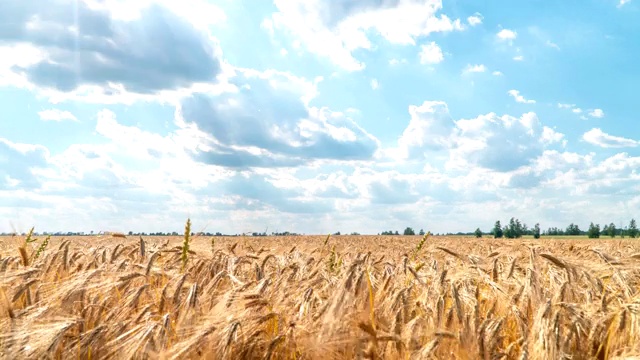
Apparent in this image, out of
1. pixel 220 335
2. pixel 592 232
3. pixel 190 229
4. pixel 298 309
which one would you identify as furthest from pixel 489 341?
pixel 592 232

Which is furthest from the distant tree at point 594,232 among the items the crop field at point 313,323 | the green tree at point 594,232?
the crop field at point 313,323

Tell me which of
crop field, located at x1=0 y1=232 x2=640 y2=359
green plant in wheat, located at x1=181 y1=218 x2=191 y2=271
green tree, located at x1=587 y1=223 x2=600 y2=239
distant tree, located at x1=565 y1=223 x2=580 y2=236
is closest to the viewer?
crop field, located at x1=0 y1=232 x2=640 y2=359

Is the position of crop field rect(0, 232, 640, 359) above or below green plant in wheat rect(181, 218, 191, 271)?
below

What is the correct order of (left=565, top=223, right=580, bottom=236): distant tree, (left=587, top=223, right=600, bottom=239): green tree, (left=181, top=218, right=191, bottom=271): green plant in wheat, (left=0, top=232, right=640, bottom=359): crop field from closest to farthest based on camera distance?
(left=0, top=232, right=640, bottom=359): crop field < (left=181, top=218, right=191, bottom=271): green plant in wheat < (left=587, top=223, right=600, bottom=239): green tree < (left=565, top=223, right=580, bottom=236): distant tree

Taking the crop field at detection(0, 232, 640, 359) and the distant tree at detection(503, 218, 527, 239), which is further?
the distant tree at detection(503, 218, 527, 239)

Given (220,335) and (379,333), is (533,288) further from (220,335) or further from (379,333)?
(220,335)

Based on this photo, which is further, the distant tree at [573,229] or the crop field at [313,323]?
the distant tree at [573,229]

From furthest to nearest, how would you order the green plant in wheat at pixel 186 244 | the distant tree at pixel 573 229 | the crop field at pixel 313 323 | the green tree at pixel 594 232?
the distant tree at pixel 573 229 < the green tree at pixel 594 232 < the green plant in wheat at pixel 186 244 < the crop field at pixel 313 323

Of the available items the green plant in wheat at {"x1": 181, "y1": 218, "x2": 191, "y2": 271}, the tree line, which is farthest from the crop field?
the tree line

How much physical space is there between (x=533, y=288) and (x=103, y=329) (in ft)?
9.10

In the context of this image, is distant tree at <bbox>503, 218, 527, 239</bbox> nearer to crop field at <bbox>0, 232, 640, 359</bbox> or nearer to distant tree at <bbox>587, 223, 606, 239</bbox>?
distant tree at <bbox>587, 223, 606, 239</bbox>

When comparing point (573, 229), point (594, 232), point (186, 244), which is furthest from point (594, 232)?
point (186, 244)

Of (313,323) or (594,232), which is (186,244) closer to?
(313,323)

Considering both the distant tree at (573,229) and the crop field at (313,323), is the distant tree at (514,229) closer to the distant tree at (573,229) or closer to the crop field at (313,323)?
the distant tree at (573,229)
